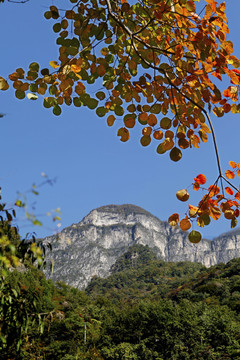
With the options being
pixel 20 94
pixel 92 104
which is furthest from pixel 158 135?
pixel 20 94

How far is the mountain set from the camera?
122544 millimetres

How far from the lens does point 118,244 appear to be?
458 feet

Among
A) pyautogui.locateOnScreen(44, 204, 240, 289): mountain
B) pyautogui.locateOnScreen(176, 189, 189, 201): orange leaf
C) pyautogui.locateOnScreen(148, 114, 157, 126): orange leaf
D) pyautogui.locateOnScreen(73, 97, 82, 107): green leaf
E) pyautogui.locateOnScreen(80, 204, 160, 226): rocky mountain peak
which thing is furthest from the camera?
pyautogui.locateOnScreen(80, 204, 160, 226): rocky mountain peak

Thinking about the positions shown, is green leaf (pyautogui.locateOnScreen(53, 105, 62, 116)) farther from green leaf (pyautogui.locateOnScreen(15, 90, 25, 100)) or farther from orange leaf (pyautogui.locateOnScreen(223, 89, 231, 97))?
orange leaf (pyautogui.locateOnScreen(223, 89, 231, 97))

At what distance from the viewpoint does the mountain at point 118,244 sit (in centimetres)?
12254

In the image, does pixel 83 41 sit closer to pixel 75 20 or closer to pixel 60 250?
pixel 75 20

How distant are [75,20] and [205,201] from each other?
1179 mm

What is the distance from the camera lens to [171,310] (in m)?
13.9

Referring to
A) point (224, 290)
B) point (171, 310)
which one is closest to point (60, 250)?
point (224, 290)

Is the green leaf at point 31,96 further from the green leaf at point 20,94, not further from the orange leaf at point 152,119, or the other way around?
the orange leaf at point 152,119

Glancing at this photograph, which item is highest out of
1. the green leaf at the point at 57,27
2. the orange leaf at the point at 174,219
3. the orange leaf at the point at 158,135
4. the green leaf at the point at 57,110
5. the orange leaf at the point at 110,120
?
the green leaf at the point at 57,27

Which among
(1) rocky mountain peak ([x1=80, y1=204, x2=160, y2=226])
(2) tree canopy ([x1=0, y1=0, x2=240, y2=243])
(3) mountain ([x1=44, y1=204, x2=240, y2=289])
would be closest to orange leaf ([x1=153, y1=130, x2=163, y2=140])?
→ (2) tree canopy ([x1=0, y1=0, x2=240, y2=243])

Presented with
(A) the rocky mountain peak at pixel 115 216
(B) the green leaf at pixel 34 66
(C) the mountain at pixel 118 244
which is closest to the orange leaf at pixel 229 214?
(B) the green leaf at pixel 34 66

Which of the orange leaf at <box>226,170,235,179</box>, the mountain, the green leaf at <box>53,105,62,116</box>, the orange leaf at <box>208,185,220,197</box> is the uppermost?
the mountain
